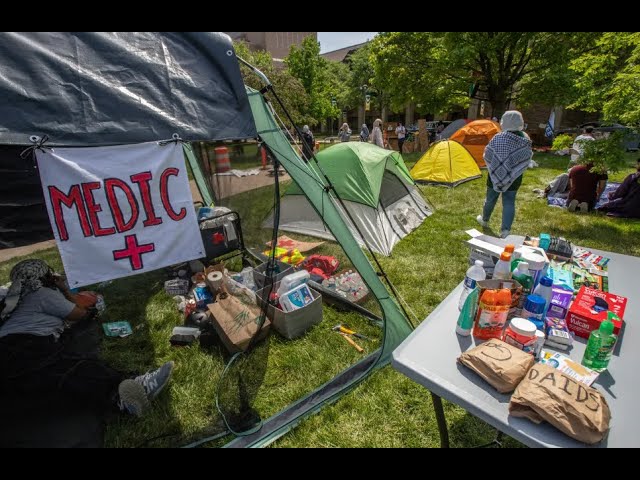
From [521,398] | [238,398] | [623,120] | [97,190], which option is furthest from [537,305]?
[623,120]

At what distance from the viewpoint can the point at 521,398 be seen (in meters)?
1.24

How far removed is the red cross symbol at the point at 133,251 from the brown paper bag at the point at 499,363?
6.61 feet

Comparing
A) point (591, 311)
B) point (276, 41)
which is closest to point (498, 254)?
point (591, 311)

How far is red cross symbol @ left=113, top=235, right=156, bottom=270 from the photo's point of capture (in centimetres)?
210

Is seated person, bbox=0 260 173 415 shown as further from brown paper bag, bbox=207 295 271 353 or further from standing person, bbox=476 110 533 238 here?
standing person, bbox=476 110 533 238

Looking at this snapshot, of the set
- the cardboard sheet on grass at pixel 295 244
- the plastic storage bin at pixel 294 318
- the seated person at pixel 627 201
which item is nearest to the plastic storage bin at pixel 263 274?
the plastic storage bin at pixel 294 318

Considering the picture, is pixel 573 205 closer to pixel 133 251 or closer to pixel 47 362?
pixel 133 251

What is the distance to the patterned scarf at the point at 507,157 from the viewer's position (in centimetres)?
454

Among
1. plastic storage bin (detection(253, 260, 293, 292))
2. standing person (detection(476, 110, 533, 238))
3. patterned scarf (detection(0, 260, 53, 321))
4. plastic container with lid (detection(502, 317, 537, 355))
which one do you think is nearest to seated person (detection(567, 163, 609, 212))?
standing person (detection(476, 110, 533, 238))

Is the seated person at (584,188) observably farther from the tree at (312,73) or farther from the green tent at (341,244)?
the tree at (312,73)

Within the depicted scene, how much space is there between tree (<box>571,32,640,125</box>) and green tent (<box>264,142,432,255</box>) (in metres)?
2.98

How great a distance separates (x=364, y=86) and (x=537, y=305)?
30271 mm

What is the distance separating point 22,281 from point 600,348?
385 cm
